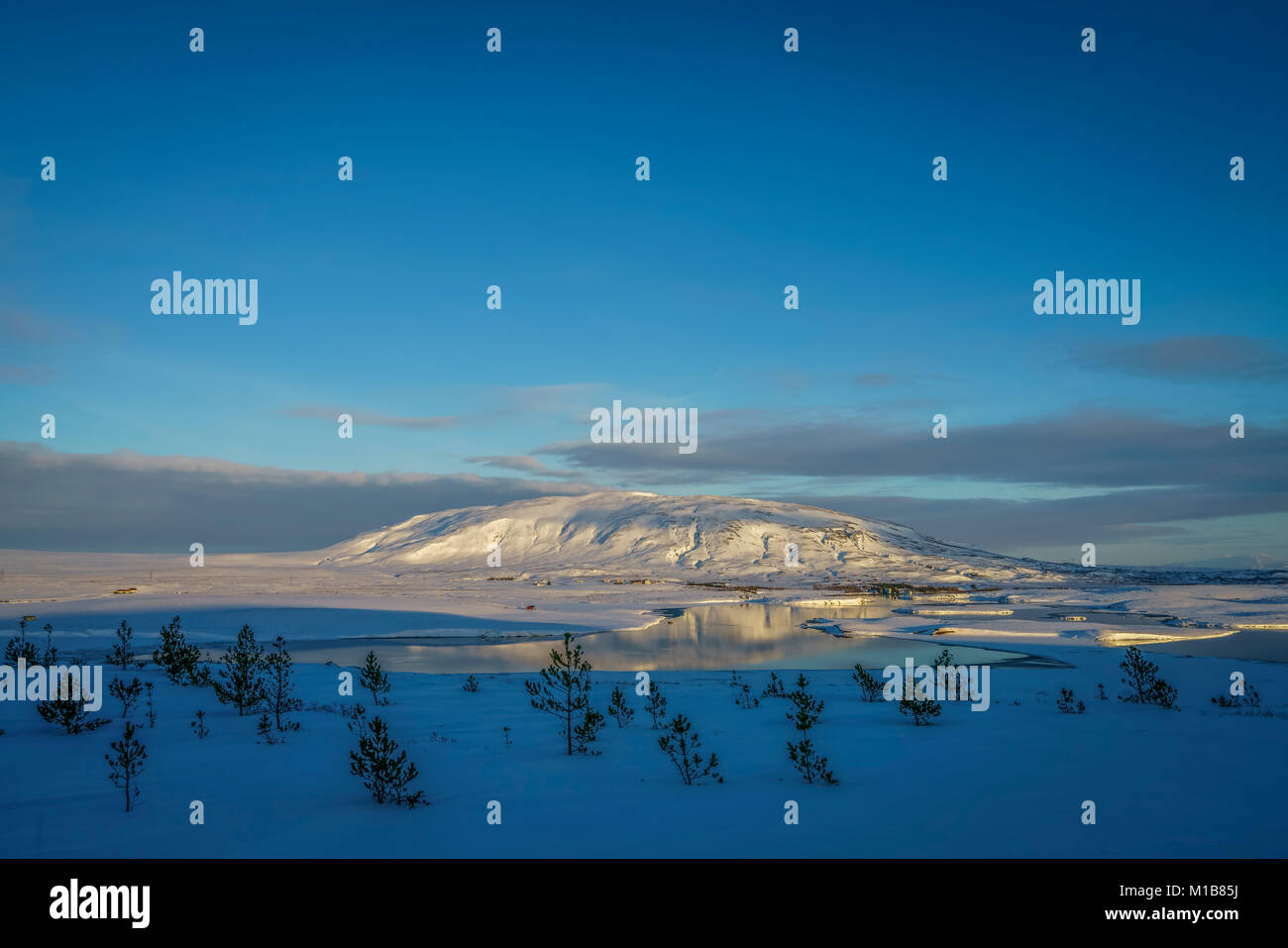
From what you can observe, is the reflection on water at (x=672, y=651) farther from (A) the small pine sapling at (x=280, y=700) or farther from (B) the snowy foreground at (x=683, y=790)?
(B) the snowy foreground at (x=683, y=790)

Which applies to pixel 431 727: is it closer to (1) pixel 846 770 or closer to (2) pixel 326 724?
(2) pixel 326 724

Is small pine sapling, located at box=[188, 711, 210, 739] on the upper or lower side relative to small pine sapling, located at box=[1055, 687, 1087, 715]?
upper

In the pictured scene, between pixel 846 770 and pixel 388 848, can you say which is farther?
pixel 846 770

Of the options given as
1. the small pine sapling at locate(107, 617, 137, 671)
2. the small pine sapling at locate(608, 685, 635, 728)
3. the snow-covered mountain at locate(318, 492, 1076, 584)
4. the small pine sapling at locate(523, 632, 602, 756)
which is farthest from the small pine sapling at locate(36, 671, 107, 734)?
the snow-covered mountain at locate(318, 492, 1076, 584)

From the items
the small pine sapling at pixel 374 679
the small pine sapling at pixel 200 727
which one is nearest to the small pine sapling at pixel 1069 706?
the small pine sapling at pixel 374 679

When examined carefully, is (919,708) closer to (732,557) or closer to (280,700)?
(280,700)

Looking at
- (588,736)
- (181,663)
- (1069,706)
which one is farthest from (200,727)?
(1069,706)

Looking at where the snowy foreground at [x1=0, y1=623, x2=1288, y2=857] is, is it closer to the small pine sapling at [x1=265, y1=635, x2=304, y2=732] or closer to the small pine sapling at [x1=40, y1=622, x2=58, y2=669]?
the small pine sapling at [x1=265, y1=635, x2=304, y2=732]

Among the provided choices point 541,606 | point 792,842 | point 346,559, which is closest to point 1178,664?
point 792,842
